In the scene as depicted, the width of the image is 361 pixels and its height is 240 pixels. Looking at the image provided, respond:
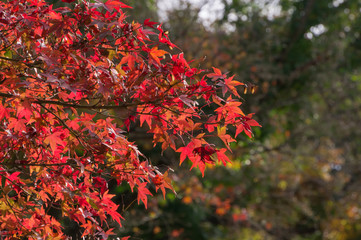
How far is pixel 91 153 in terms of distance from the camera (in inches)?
80.0

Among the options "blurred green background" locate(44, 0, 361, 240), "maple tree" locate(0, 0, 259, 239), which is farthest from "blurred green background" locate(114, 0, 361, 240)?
"maple tree" locate(0, 0, 259, 239)

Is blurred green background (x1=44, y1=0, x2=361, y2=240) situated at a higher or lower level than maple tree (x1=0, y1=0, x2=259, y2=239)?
higher

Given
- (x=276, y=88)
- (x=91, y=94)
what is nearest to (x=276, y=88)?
(x=276, y=88)

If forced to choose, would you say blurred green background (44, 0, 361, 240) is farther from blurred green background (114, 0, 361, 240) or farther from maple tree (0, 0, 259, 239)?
maple tree (0, 0, 259, 239)

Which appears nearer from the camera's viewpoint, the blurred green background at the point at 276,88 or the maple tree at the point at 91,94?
the maple tree at the point at 91,94

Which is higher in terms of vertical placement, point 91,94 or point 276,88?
point 276,88

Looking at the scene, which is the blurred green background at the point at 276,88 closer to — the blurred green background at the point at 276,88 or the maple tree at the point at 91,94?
the blurred green background at the point at 276,88

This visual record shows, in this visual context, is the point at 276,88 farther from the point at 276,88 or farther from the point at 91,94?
the point at 91,94

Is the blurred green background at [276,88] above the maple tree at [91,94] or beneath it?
above

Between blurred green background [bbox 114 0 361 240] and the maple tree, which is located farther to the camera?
blurred green background [bbox 114 0 361 240]

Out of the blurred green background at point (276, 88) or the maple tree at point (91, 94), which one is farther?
the blurred green background at point (276, 88)

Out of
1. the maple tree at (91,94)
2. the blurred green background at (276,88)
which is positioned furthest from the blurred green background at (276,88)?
the maple tree at (91,94)

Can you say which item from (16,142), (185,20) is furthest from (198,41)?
(16,142)

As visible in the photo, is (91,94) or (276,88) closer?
(91,94)
